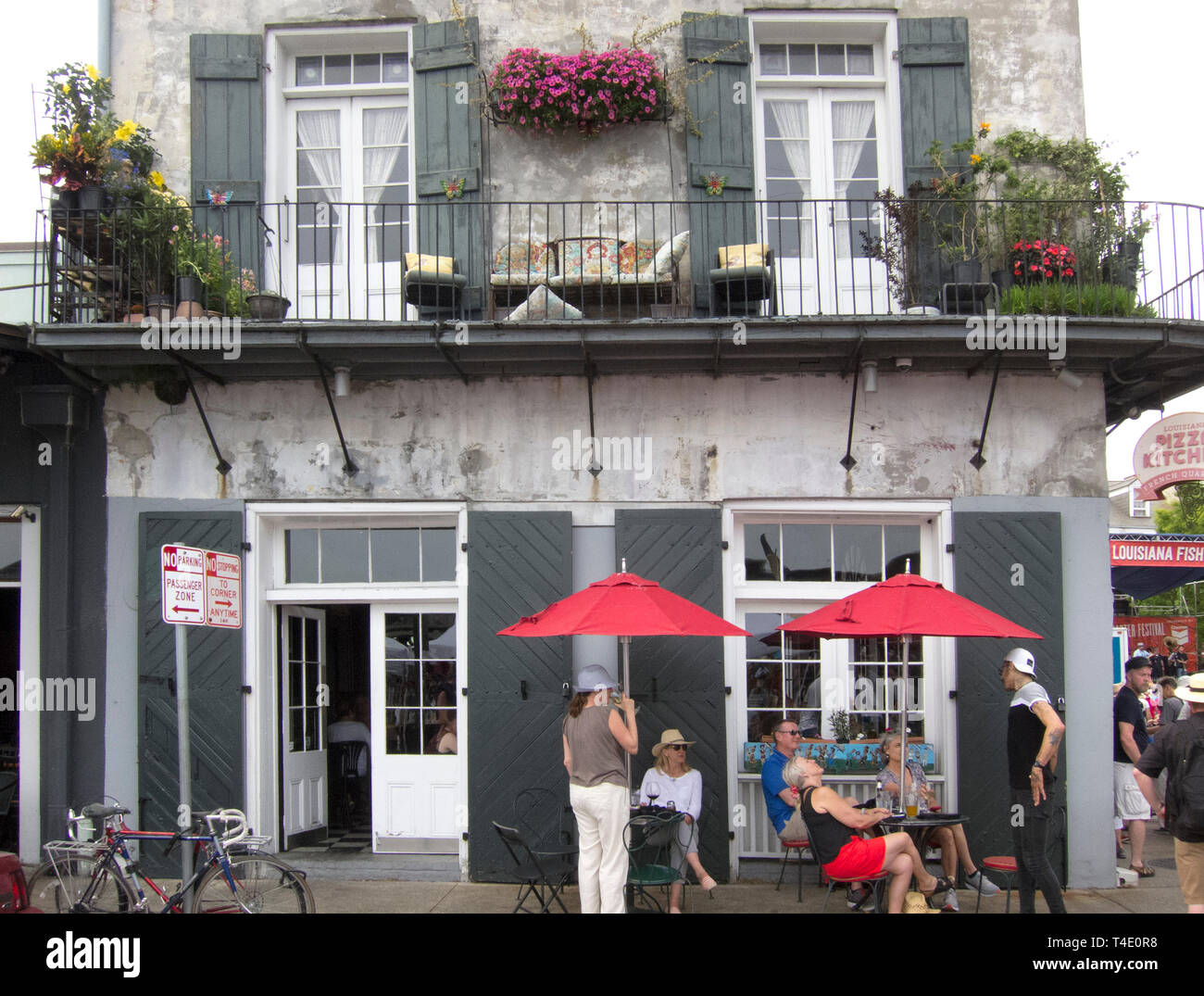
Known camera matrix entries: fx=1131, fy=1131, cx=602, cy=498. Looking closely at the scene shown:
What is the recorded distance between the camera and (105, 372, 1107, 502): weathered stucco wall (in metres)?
8.80

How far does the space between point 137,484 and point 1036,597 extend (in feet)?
23.1

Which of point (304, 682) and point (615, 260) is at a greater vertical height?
point (615, 260)

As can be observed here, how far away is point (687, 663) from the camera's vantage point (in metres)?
8.55

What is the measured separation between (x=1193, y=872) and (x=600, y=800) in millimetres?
3342

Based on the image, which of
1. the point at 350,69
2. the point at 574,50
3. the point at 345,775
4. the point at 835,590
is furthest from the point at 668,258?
the point at 345,775

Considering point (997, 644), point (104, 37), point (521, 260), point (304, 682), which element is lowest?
point (304, 682)

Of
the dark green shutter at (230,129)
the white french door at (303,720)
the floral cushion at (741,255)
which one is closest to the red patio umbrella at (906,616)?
the floral cushion at (741,255)

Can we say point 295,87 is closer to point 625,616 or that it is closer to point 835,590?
point 625,616

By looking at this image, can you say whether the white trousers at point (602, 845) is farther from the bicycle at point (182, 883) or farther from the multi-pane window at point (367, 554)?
the multi-pane window at point (367, 554)

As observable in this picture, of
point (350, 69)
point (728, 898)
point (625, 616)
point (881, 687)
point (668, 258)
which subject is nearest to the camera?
point (625, 616)

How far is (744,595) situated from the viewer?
888 cm
